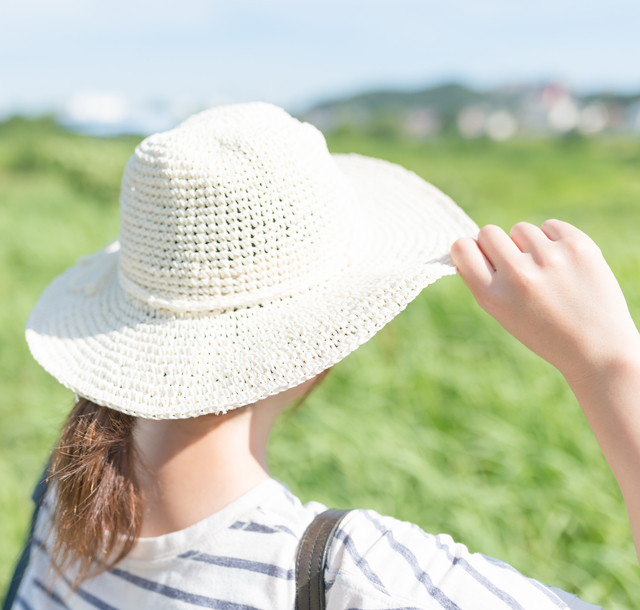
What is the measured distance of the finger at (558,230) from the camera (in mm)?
1013

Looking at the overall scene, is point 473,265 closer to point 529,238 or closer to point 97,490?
point 529,238

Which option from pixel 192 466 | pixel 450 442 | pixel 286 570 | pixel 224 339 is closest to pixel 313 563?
pixel 286 570

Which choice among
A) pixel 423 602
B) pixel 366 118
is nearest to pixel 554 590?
pixel 423 602

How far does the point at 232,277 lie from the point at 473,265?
48cm

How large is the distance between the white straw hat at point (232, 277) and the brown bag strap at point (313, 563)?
26 cm

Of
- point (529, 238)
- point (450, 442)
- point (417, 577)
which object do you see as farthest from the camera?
point (450, 442)

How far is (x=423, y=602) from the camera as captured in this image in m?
0.85

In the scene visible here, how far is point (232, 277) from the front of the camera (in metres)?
1.11

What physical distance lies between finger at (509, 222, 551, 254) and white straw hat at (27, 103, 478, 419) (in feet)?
0.49

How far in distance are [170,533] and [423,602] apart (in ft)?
1.71

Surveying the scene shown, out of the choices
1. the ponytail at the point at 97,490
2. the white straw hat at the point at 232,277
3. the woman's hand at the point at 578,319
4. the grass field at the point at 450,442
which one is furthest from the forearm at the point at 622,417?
the grass field at the point at 450,442

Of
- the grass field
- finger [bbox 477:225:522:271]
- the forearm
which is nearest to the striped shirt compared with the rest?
the forearm

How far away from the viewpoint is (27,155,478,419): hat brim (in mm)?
1052

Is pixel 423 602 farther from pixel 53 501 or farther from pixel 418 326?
pixel 418 326
